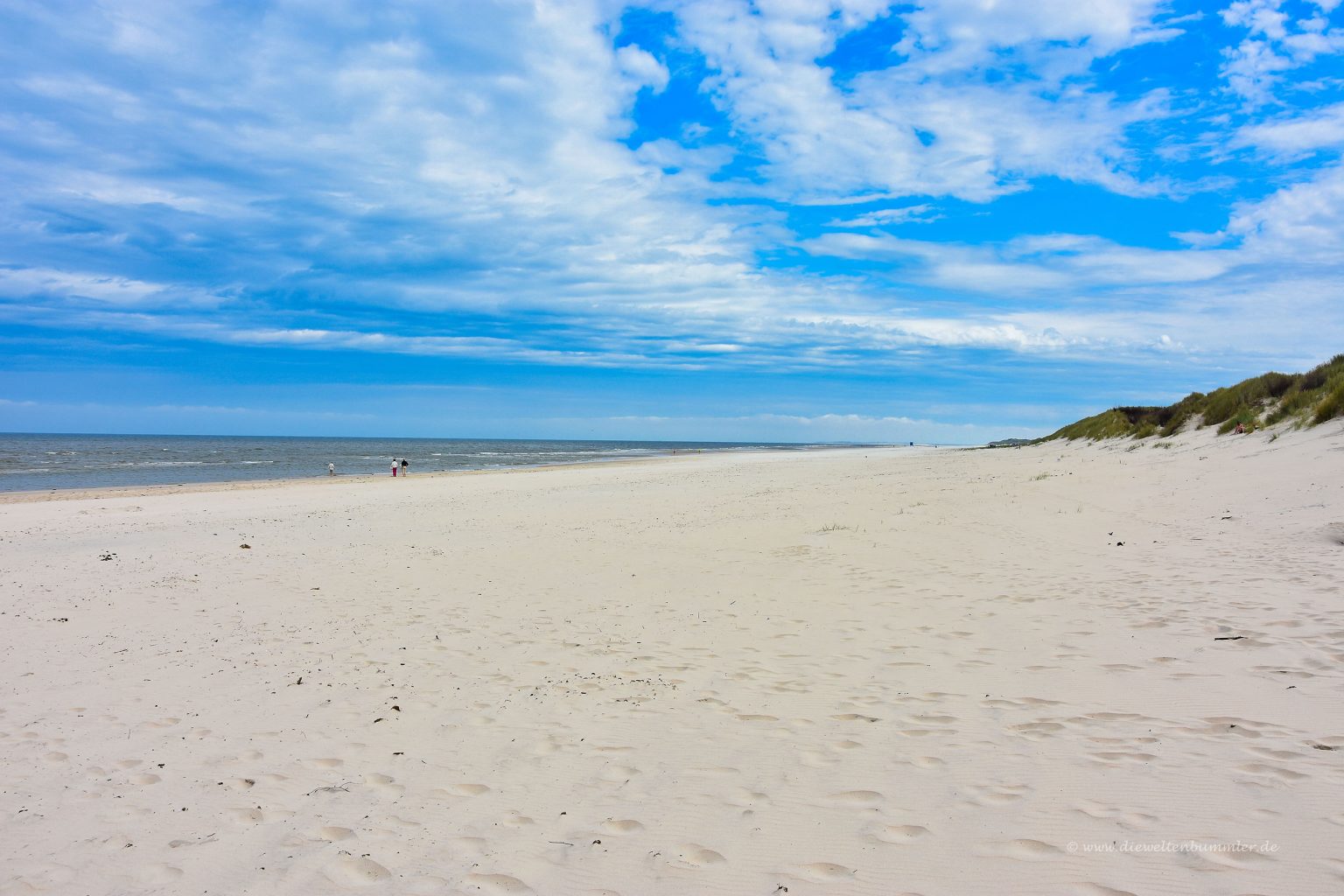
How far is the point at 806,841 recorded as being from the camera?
11.1 feet

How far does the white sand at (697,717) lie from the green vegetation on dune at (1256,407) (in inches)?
312

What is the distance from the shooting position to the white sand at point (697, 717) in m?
3.29

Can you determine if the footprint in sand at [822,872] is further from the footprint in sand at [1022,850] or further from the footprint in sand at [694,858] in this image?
the footprint in sand at [1022,850]

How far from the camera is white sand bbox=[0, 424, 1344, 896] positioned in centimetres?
329

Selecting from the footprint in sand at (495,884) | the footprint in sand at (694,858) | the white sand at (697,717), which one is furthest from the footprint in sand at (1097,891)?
the footprint in sand at (495,884)

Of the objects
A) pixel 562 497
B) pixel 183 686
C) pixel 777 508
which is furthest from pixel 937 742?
pixel 562 497

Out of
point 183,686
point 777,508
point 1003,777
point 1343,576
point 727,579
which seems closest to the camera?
point 1003,777

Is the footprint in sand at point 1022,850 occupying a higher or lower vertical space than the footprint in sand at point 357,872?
higher

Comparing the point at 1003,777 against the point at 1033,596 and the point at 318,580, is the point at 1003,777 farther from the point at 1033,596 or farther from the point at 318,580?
the point at 318,580

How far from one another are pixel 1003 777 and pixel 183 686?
6.09 metres

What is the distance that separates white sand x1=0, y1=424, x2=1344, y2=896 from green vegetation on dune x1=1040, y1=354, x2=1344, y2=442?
7917 millimetres

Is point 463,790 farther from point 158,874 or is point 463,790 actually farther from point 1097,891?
point 1097,891

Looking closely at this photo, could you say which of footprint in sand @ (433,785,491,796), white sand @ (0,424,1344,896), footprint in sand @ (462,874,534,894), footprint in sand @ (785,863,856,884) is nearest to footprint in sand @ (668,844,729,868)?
white sand @ (0,424,1344,896)

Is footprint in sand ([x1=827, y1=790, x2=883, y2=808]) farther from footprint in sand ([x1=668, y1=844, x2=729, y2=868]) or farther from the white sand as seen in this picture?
footprint in sand ([x1=668, y1=844, x2=729, y2=868])
